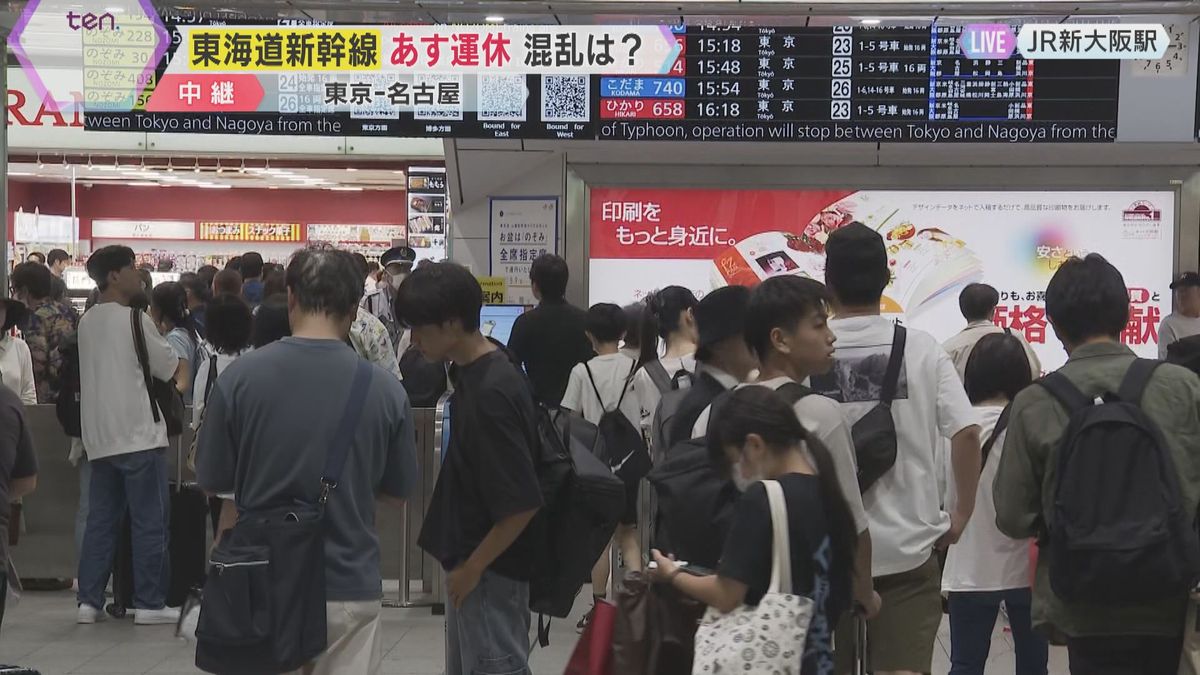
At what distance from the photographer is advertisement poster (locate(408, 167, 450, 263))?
595 inches

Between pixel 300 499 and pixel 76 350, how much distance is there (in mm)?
3942

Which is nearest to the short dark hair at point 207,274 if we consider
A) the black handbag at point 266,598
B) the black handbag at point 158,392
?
the black handbag at point 158,392

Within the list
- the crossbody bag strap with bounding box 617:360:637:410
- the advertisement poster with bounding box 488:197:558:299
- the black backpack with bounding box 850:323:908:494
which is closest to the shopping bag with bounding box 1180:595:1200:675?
the black backpack with bounding box 850:323:908:494

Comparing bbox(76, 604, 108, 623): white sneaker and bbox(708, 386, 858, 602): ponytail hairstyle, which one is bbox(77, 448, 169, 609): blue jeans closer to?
bbox(76, 604, 108, 623): white sneaker

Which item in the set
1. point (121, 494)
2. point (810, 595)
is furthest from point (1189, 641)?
point (121, 494)

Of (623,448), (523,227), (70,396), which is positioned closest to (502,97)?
(523,227)

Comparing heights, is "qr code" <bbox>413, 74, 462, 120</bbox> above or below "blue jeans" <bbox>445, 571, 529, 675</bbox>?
above

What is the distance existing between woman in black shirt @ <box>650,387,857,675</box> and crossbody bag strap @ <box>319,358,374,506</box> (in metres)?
0.85

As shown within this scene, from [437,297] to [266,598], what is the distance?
0.83 metres

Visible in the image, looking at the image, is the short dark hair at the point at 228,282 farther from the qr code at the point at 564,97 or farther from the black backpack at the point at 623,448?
the black backpack at the point at 623,448

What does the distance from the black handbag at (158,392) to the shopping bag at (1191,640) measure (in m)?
4.89

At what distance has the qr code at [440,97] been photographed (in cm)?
820

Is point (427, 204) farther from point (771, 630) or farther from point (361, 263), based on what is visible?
point (771, 630)

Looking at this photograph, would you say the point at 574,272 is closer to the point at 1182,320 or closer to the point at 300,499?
the point at 1182,320
